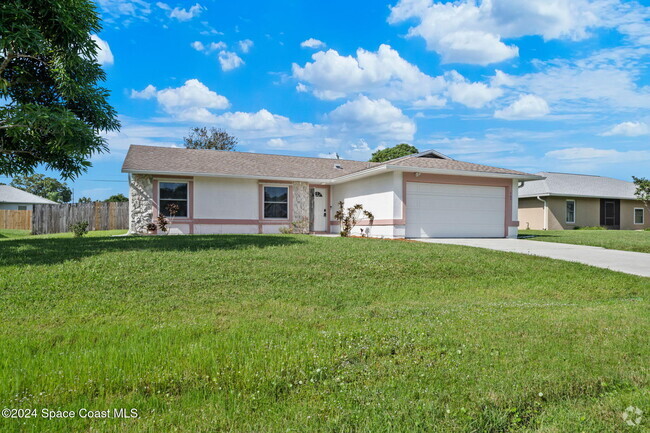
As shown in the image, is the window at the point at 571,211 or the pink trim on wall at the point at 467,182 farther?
the window at the point at 571,211

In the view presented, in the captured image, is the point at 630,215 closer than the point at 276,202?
No

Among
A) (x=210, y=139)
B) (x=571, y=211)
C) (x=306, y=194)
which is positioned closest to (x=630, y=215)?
(x=571, y=211)

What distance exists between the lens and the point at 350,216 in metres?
18.7

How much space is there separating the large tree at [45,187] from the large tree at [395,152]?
142 ft

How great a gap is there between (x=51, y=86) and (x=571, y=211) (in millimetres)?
30427

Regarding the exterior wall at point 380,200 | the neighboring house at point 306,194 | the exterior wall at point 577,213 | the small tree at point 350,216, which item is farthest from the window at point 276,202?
the exterior wall at point 577,213

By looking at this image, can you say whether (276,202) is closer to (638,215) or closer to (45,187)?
(638,215)

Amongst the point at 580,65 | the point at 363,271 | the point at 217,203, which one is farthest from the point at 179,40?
the point at 580,65

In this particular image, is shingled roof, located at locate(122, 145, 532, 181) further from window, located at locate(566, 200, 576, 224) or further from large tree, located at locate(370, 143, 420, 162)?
large tree, located at locate(370, 143, 420, 162)

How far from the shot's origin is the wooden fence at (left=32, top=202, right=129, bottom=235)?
24391mm

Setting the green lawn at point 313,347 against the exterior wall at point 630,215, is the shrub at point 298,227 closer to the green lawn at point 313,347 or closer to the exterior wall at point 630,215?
the green lawn at point 313,347

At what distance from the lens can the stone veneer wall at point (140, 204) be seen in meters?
17.5

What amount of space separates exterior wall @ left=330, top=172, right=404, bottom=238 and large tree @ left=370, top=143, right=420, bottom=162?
20438 mm

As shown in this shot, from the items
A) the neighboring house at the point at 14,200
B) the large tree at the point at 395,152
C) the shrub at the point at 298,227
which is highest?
the large tree at the point at 395,152
